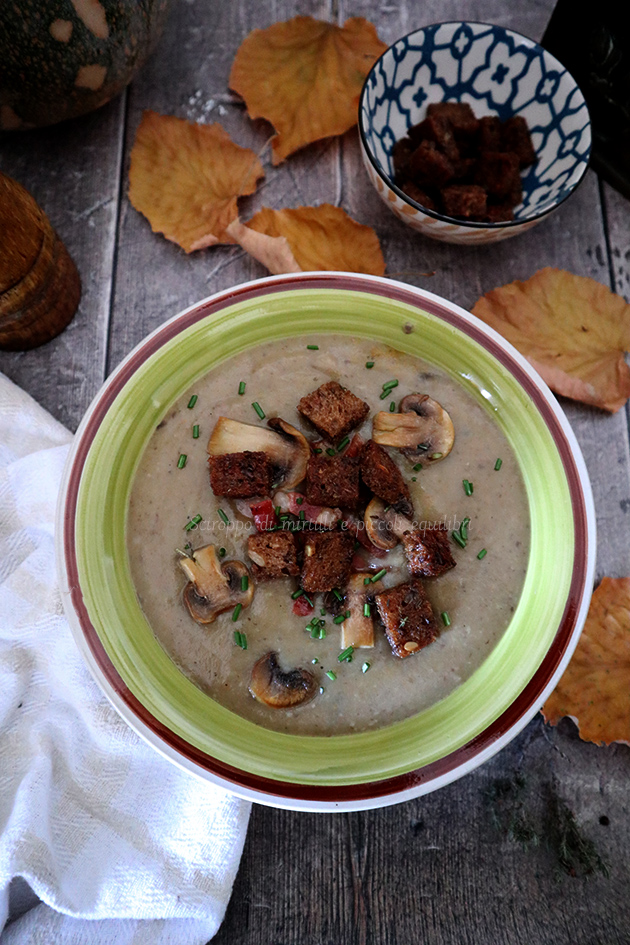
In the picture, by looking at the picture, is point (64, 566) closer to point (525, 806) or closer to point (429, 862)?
point (429, 862)

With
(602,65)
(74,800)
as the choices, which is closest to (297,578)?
(74,800)

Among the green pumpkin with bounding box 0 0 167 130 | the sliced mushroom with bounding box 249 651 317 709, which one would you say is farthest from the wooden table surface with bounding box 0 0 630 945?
the sliced mushroom with bounding box 249 651 317 709

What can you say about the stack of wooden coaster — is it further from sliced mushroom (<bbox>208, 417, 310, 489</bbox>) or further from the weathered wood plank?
sliced mushroom (<bbox>208, 417, 310, 489</bbox>)

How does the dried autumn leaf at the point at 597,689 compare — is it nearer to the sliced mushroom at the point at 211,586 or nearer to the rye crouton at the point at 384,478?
the rye crouton at the point at 384,478

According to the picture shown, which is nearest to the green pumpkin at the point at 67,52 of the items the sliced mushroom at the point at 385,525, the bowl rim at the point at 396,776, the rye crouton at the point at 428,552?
the bowl rim at the point at 396,776

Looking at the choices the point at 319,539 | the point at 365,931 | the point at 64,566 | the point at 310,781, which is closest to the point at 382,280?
the point at 319,539

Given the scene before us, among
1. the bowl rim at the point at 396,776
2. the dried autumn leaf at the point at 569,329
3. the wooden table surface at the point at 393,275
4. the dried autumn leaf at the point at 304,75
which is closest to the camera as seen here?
the bowl rim at the point at 396,776

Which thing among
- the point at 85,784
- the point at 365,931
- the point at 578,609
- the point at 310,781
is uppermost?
the point at 578,609
